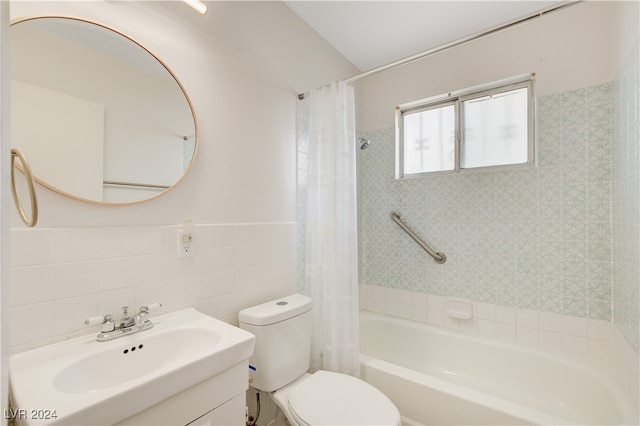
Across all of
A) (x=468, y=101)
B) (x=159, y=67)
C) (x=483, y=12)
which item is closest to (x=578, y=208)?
(x=468, y=101)

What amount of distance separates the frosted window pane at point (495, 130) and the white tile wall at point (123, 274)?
1505mm

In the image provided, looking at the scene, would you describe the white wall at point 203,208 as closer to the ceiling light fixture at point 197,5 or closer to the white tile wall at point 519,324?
the ceiling light fixture at point 197,5

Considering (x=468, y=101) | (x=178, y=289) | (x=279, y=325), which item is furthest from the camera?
(x=468, y=101)

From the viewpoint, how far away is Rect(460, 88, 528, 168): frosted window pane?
5.85 ft

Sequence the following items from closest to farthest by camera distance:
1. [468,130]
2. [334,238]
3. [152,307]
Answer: [152,307], [334,238], [468,130]

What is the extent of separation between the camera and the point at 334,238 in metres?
1.62

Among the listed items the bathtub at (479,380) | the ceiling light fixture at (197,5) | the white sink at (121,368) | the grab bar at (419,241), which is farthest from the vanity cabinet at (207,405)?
the grab bar at (419,241)

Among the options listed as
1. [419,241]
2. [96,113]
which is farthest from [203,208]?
[419,241]

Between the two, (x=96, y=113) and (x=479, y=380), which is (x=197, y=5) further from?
(x=479, y=380)

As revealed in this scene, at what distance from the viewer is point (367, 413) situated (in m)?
1.12

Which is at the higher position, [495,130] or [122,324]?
[495,130]

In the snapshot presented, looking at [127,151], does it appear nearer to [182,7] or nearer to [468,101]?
[182,7]

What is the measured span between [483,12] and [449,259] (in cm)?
166

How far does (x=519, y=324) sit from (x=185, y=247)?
2073 millimetres
